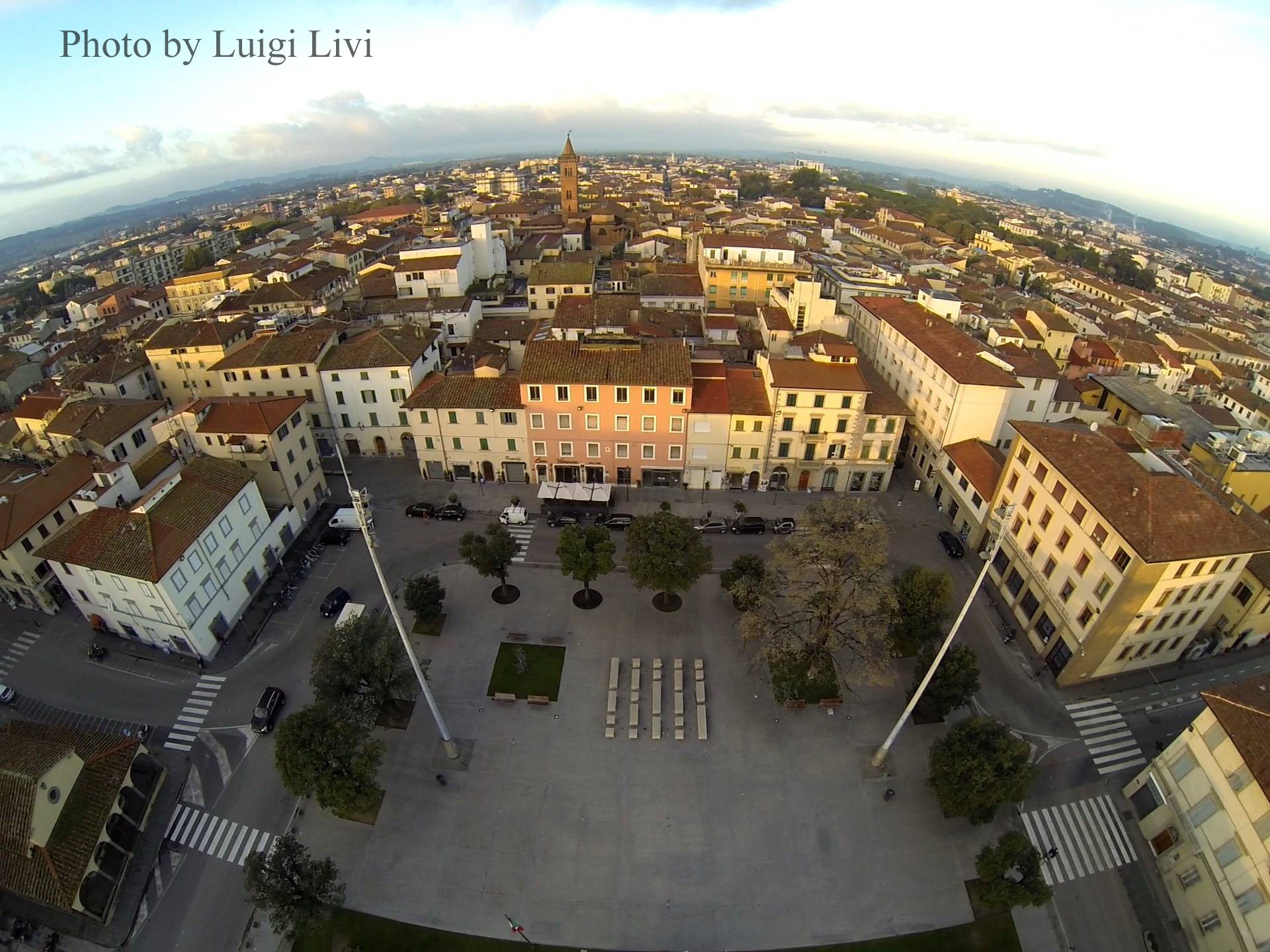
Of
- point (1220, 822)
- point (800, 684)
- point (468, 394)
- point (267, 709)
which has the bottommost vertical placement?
point (267, 709)

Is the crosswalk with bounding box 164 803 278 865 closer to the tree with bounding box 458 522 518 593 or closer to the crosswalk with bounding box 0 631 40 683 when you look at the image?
the tree with bounding box 458 522 518 593

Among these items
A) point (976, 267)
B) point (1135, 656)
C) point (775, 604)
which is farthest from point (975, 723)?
point (976, 267)

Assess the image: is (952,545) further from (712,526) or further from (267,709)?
(267,709)

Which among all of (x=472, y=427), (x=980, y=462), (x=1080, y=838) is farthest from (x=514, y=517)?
(x=1080, y=838)

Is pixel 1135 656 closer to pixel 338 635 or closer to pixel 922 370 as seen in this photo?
pixel 922 370

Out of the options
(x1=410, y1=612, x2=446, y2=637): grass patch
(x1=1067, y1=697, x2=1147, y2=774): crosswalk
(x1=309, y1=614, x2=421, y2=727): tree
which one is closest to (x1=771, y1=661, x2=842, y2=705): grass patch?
(x1=1067, y1=697, x2=1147, y2=774): crosswalk

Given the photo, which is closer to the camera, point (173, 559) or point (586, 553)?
point (173, 559)

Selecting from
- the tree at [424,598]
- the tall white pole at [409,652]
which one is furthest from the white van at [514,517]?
the tall white pole at [409,652]
